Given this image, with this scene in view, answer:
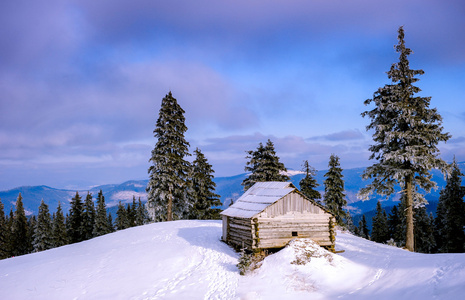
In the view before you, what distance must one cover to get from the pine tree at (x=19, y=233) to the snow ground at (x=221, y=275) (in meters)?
49.0

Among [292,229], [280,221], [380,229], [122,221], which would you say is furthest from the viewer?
[122,221]

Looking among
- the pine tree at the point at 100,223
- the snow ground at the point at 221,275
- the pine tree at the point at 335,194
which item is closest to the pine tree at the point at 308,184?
the pine tree at the point at 335,194

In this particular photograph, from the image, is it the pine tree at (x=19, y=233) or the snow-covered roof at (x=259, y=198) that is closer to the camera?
the snow-covered roof at (x=259, y=198)

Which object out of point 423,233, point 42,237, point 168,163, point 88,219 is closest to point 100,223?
point 88,219

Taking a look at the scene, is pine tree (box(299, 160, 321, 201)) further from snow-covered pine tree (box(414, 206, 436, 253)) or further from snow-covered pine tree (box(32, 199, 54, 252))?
snow-covered pine tree (box(32, 199, 54, 252))

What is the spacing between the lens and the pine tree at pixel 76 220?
54188 millimetres

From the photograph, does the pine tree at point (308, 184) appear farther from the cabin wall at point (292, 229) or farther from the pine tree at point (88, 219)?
the pine tree at point (88, 219)

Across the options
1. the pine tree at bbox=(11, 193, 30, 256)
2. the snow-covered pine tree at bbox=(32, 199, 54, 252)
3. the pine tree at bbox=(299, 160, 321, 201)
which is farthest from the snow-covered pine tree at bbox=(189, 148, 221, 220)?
the pine tree at bbox=(11, 193, 30, 256)

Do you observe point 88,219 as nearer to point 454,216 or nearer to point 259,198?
point 259,198

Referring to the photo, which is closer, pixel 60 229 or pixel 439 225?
pixel 439 225

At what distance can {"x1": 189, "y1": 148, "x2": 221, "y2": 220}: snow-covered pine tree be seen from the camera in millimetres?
37156

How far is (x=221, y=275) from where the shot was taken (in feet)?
51.5

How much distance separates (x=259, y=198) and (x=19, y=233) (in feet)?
209

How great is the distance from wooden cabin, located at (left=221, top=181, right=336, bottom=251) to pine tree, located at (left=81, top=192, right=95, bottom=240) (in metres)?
43.7
